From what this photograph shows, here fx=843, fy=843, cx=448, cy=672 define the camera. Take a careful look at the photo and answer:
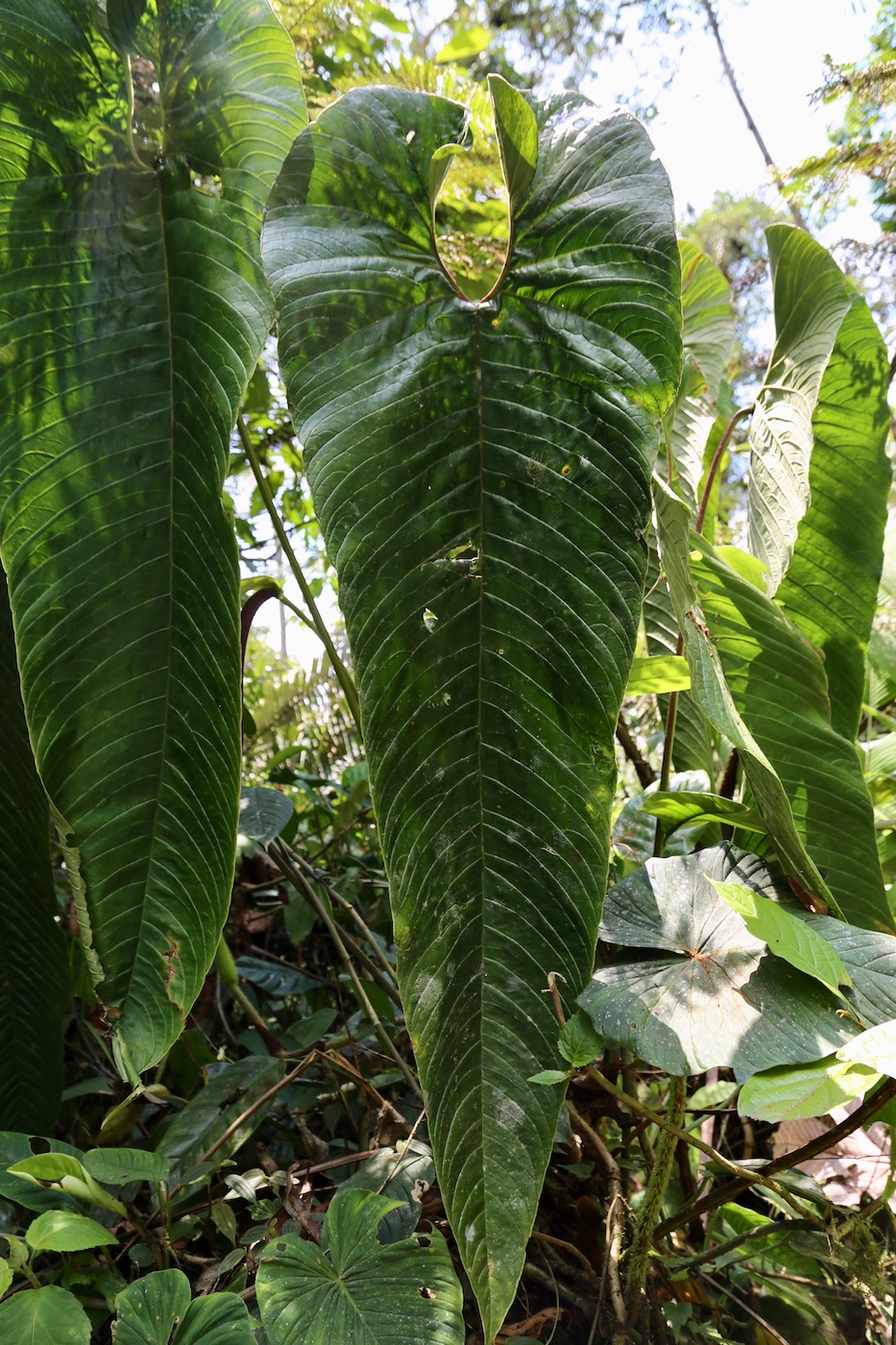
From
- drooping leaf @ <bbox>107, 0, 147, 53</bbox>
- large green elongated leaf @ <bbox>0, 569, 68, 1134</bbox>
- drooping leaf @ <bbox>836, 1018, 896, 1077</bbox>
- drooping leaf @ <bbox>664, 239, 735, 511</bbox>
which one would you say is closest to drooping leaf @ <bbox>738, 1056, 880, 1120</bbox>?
drooping leaf @ <bbox>836, 1018, 896, 1077</bbox>

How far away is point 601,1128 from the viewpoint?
2.77 feet

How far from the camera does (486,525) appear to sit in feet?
1.85

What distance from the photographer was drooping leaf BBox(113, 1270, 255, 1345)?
503 millimetres

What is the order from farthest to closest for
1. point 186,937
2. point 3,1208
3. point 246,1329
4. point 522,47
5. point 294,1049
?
point 522,47
point 294,1049
point 3,1208
point 186,937
point 246,1329

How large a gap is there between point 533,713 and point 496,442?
185 millimetres

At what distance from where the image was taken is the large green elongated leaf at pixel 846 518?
88 centimetres

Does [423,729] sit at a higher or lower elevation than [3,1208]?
higher

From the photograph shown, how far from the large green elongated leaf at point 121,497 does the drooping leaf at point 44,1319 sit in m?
0.15

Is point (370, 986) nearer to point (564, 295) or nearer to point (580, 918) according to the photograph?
point (580, 918)

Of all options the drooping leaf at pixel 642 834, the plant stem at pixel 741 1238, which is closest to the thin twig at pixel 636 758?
the drooping leaf at pixel 642 834

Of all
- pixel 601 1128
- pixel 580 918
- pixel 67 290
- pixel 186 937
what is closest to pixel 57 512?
pixel 67 290

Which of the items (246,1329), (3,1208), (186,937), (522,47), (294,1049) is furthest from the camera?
(522,47)

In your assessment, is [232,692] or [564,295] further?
[232,692]

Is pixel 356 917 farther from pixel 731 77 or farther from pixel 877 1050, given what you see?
pixel 731 77
